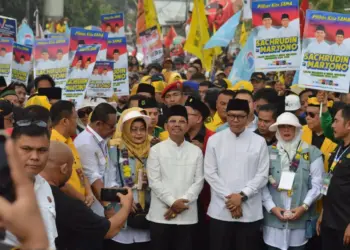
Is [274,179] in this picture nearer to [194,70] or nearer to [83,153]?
[83,153]

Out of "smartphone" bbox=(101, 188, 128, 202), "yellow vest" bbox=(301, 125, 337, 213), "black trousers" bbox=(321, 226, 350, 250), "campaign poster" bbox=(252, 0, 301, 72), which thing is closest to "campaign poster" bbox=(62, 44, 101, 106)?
"campaign poster" bbox=(252, 0, 301, 72)

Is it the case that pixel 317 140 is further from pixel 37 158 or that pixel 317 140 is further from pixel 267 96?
pixel 37 158

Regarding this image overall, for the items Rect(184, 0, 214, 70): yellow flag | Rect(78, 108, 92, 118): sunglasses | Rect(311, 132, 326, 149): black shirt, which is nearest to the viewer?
Rect(311, 132, 326, 149): black shirt

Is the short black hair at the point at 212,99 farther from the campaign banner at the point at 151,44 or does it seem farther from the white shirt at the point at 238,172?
the campaign banner at the point at 151,44

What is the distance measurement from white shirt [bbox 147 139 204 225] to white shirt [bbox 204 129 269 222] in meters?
0.16

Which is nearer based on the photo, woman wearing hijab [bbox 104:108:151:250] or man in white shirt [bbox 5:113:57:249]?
man in white shirt [bbox 5:113:57:249]

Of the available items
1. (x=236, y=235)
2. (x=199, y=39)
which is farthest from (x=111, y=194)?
(x=199, y=39)

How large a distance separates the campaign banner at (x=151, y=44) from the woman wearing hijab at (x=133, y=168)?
10.2 metres

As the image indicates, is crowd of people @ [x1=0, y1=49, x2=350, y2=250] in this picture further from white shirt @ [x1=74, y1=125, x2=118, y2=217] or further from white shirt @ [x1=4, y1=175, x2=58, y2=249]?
white shirt @ [x1=4, y1=175, x2=58, y2=249]

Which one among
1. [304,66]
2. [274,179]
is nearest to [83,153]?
[274,179]

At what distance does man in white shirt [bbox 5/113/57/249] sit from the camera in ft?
14.1

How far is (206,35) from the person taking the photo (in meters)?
18.2

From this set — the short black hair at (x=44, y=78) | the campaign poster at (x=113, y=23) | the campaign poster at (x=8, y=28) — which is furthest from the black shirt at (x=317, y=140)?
the campaign poster at (x=113, y=23)

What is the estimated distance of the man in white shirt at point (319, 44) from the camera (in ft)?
34.2
